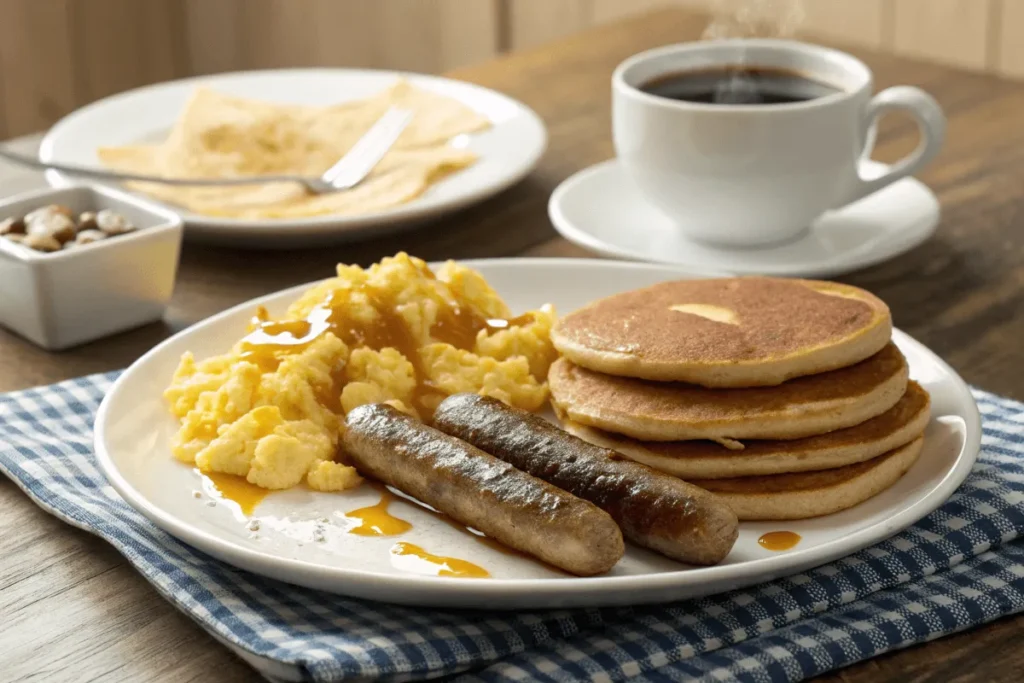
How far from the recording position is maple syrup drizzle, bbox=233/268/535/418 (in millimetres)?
1617

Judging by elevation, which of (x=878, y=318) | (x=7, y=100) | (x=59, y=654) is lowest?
(x=7, y=100)

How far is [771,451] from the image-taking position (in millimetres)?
1329

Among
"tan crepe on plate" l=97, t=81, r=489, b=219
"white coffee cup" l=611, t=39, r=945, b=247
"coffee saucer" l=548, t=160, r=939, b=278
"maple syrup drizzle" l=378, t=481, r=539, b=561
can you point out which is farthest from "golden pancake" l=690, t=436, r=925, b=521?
"tan crepe on plate" l=97, t=81, r=489, b=219

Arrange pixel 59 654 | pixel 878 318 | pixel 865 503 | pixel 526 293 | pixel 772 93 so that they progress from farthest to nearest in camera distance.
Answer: pixel 772 93 → pixel 526 293 → pixel 878 318 → pixel 865 503 → pixel 59 654

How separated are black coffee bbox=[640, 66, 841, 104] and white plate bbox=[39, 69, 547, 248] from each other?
0.34 metres

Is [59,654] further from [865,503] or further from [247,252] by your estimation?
[247,252]

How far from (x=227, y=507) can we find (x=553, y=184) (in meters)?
1.35

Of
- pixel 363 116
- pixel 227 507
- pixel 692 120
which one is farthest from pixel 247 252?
pixel 227 507

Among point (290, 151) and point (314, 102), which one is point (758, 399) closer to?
point (290, 151)

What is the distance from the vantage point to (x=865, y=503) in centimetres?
136

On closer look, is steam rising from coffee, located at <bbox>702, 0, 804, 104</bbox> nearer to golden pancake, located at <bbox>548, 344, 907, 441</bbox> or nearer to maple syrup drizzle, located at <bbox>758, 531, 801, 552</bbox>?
golden pancake, located at <bbox>548, 344, 907, 441</bbox>

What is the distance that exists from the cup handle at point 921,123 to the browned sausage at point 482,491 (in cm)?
110

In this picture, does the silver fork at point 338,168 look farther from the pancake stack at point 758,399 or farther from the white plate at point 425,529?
the pancake stack at point 758,399

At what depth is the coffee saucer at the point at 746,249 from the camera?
208 centimetres
